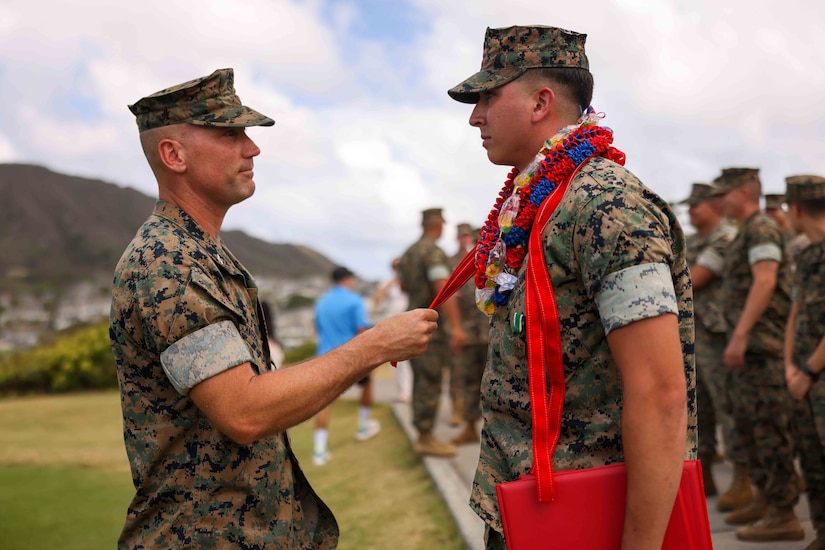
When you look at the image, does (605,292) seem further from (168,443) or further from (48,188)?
(48,188)

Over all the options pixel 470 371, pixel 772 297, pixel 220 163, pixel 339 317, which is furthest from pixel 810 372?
pixel 339 317

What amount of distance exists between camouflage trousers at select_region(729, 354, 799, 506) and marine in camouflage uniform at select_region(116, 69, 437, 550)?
3.81 meters

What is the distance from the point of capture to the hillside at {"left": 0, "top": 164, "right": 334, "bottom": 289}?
67.6ft

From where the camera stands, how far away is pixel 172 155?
2.55 metres

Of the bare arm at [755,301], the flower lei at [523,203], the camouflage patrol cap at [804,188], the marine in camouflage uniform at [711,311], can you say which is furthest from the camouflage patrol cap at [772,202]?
the flower lei at [523,203]

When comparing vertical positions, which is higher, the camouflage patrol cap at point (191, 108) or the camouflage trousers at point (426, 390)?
→ the camouflage patrol cap at point (191, 108)

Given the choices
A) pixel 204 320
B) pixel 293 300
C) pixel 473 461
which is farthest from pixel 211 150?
pixel 293 300

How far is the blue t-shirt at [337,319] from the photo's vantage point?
8.91m

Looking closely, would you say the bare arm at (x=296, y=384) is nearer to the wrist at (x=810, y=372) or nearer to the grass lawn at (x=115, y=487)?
the wrist at (x=810, y=372)

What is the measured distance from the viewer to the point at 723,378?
5.98 meters

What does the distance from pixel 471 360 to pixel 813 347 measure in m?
4.70

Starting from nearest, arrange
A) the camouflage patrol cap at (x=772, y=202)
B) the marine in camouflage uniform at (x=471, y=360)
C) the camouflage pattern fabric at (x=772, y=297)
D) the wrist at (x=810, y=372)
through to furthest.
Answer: the wrist at (x=810, y=372) < the camouflage pattern fabric at (x=772, y=297) < the marine in camouflage uniform at (x=471, y=360) < the camouflage patrol cap at (x=772, y=202)

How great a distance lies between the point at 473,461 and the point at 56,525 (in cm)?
385

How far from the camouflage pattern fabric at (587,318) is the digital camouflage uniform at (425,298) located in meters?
5.63
